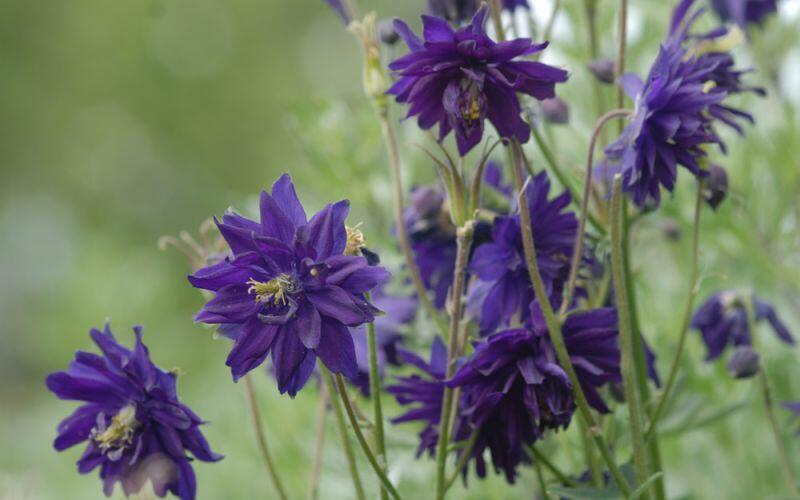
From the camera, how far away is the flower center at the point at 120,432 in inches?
23.9

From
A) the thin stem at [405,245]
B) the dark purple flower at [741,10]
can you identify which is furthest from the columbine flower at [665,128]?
the dark purple flower at [741,10]

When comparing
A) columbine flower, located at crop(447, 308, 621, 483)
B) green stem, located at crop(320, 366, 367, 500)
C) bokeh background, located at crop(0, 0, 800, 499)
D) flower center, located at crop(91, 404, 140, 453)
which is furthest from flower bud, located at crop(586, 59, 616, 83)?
flower center, located at crop(91, 404, 140, 453)

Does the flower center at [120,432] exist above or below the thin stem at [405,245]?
below

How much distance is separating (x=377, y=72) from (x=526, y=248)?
0.21 m

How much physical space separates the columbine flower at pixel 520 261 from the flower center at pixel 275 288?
0.48ft

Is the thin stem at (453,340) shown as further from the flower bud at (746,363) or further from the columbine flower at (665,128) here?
the flower bud at (746,363)

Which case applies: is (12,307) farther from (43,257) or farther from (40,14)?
(40,14)

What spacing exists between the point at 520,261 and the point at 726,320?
287 mm

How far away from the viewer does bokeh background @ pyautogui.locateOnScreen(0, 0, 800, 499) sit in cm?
Answer: 106

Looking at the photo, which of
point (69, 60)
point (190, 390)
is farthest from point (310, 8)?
point (190, 390)

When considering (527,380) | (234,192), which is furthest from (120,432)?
(234,192)

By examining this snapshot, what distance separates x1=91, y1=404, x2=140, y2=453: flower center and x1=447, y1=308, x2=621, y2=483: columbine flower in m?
0.19

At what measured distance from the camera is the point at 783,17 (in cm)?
121

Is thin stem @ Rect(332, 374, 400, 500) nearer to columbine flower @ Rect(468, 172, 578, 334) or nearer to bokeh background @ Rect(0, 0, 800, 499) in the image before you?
columbine flower @ Rect(468, 172, 578, 334)
